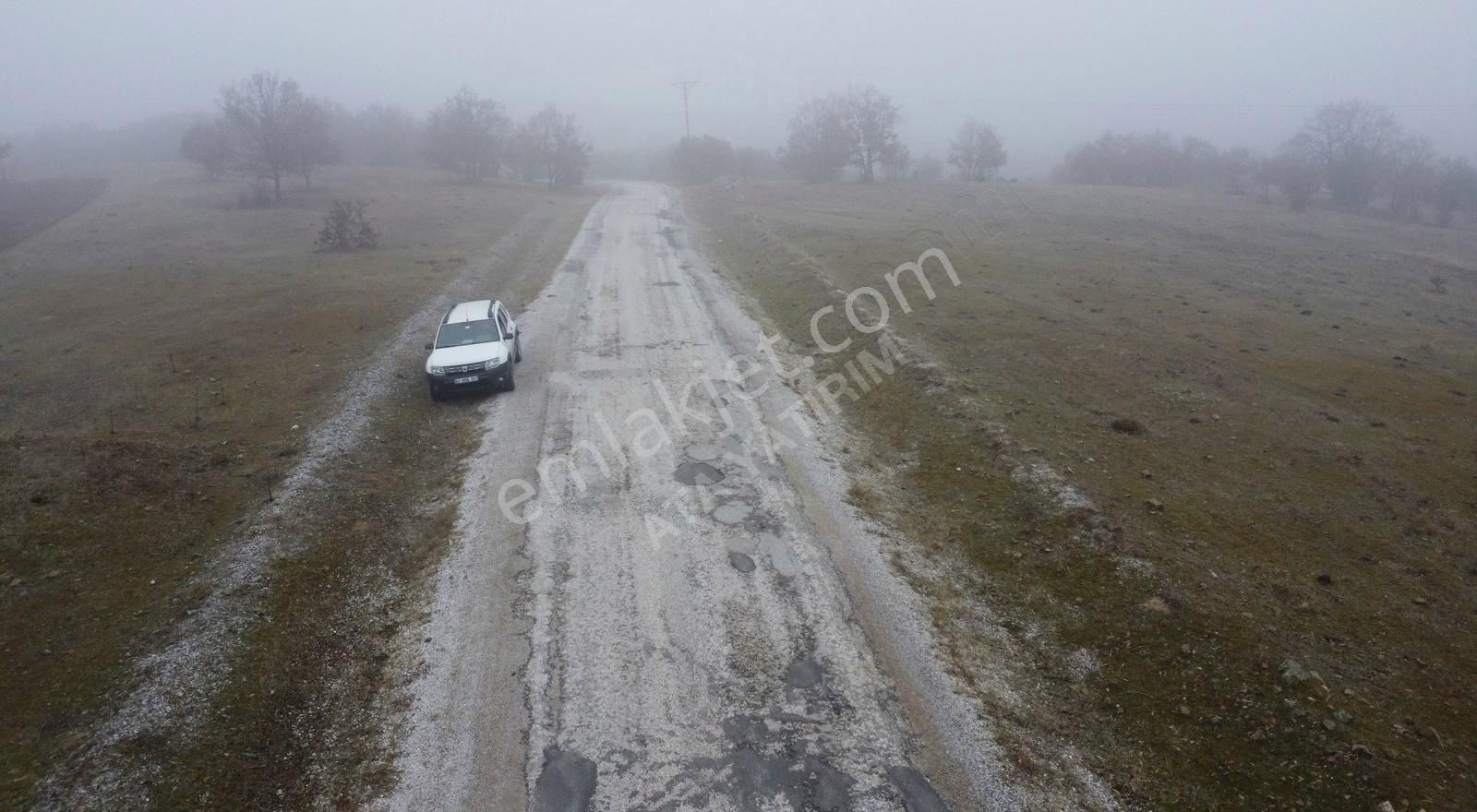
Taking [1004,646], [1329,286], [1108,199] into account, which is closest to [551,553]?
[1004,646]

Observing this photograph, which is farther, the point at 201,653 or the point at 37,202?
the point at 37,202

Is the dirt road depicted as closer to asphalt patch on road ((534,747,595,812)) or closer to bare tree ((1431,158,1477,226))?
asphalt patch on road ((534,747,595,812))

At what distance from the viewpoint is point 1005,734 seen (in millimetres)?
7000

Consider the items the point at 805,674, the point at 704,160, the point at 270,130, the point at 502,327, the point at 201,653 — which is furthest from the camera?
the point at 704,160

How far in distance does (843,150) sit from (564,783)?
87.5 m

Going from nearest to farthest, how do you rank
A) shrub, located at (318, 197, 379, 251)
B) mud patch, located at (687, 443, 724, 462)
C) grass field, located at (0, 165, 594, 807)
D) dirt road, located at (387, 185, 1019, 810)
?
dirt road, located at (387, 185, 1019, 810)
grass field, located at (0, 165, 594, 807)
mud patch, located at (687, 443, 724, 462)
shrub, located at (318, 197, 379, 251)

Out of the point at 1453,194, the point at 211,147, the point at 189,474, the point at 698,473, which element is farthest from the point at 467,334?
the point at 1453,194

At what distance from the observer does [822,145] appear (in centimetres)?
8675

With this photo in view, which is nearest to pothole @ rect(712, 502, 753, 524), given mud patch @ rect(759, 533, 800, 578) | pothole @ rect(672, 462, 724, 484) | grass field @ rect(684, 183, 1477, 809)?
mud patch @ rect(759, 533, 800, 578)

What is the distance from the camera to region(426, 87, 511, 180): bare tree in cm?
7500

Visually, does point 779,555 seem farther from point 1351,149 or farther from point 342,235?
point 1351,149

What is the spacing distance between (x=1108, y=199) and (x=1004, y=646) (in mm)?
65315

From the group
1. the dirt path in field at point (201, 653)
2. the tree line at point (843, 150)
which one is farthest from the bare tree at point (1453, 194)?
the dirt path in field at point (201, 653)

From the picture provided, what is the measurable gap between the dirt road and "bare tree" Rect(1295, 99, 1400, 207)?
249ft
